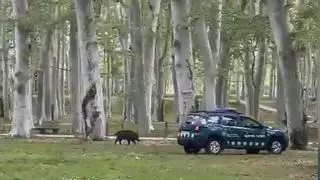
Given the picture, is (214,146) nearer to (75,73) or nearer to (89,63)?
(89,63)

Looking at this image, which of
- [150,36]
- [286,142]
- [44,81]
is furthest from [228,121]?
[44,81]

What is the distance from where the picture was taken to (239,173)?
17.4 meters

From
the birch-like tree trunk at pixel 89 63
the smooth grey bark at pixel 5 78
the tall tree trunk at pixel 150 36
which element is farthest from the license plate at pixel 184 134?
the smooth grey bark at pixel 5 78

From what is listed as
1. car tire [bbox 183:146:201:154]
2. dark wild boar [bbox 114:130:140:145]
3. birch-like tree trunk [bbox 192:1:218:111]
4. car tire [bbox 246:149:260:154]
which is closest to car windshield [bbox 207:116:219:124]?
car tire [bbox 183:146:201:154]

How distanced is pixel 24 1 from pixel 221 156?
11896 mm

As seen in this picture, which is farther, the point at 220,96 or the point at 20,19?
the point at 220,96

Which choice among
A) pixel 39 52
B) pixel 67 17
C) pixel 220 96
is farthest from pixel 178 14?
pixel 39 52

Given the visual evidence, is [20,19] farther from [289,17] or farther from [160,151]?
[289,17]

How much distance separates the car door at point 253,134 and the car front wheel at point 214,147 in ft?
3.10

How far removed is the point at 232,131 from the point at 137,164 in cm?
662

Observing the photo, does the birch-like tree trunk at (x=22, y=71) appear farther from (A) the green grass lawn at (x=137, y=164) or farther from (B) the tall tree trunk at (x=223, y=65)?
(B) the tall tree trunk at (x=223, y=65)

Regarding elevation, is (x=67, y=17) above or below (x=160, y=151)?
above

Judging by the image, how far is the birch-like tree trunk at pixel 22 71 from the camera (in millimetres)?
30234

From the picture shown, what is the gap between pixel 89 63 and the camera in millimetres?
29109
